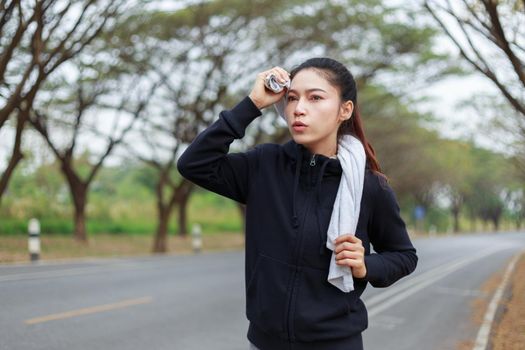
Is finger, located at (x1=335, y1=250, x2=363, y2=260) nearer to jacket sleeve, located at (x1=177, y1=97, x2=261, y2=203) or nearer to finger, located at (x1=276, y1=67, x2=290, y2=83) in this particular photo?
jacket sleeve, located at (x1=177, y1=97, x2=261, y2=203)

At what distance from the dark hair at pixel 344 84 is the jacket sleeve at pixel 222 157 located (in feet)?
Answer: 0.85

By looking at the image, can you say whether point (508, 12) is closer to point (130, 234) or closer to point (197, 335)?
point (197, 335)

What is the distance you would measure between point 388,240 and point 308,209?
36 centimetres

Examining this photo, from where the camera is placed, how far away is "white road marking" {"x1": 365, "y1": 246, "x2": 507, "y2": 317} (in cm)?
1020

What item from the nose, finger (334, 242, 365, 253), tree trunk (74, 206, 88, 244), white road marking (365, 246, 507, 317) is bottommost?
white road marking (365, 246, 507, 317)

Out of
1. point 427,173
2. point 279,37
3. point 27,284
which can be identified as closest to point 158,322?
point 27,284

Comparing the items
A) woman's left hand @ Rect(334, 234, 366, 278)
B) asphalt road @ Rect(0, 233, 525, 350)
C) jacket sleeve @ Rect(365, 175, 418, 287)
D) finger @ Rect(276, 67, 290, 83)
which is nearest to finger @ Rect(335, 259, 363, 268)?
woman's left hand @ Rect(334, 234, 366, 278)

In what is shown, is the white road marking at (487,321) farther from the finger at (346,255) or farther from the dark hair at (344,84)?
the finger at (346,255)

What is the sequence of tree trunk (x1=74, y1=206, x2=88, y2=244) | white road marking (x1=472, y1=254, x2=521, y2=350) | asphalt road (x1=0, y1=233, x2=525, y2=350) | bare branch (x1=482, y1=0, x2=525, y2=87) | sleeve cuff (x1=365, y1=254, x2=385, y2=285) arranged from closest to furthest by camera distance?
sleeve cuff (x1=365, y1=254, x2=385, y2=285) < asphalt road (x1=0, y1=233, x2=525, y2=350) < white road marking (x1=472, y1=254, x2=521, y2=350) < bare branch (x1=482, y1=0, x2=525, y2=87) < tree trunk (x1=74, y1=206, x2=88, y2=244)

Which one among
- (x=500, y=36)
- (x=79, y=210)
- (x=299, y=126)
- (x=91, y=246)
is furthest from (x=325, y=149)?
(x=79, y=210)

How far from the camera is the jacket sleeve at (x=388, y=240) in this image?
2154mm

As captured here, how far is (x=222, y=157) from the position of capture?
87.8 inches

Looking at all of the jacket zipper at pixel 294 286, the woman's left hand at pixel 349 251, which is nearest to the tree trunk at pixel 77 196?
the jacket zipper at pixel 294 286

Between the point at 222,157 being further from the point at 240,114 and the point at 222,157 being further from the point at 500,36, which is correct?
the point at 500,36
